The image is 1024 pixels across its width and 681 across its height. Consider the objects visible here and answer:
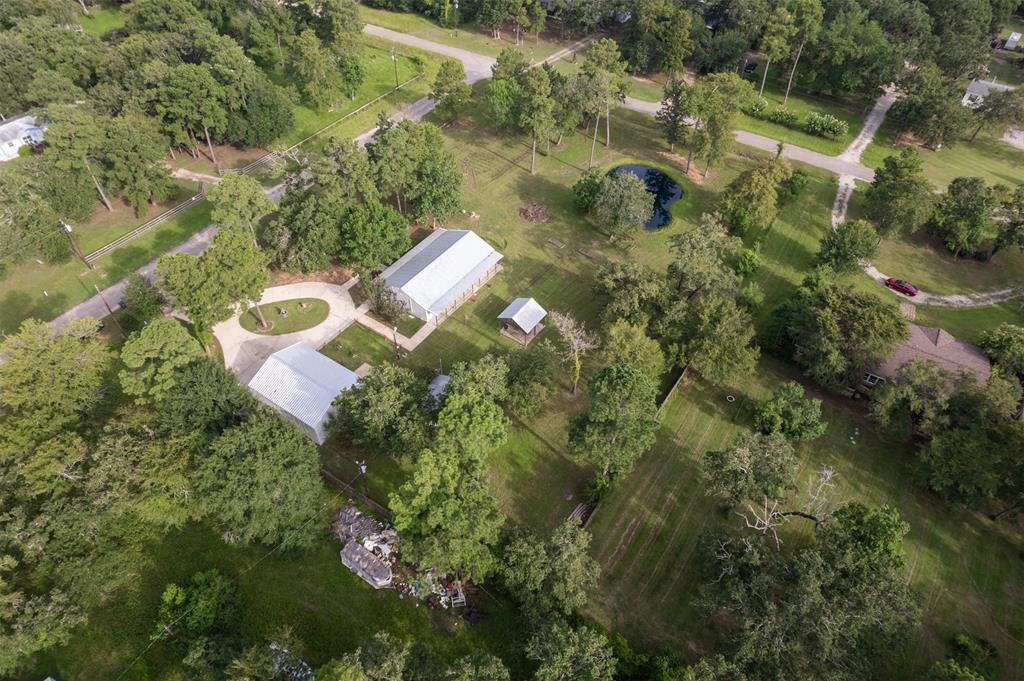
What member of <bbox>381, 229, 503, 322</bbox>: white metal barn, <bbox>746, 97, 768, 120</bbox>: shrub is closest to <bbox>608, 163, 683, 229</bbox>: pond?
<bbox>381, 229, 503, 322</bbox>: white metal barn

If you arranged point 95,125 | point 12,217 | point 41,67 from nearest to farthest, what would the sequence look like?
point 12,217, point 95,125, point 41,67

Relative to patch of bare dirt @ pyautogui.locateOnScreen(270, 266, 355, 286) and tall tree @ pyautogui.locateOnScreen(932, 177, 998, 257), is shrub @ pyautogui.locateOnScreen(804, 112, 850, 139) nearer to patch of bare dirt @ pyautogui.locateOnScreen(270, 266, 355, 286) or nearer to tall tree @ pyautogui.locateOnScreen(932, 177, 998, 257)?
tall tree @ pyautogui.locateOnScreen(932, 177, 998, 257)

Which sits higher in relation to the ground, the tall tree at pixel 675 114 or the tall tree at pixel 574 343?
the tall tree at pixel 675 114

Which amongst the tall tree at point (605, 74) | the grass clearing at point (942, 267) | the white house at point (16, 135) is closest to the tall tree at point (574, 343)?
the grass clearing at point (942, 267)

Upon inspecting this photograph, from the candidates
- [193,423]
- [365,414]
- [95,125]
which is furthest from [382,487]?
[95,125]

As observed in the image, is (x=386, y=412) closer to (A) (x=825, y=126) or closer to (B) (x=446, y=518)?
(B) (x=446, y=518)

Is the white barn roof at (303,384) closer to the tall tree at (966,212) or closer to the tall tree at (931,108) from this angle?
the tall tree at (966,212)

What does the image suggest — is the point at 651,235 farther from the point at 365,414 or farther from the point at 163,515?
the point at 163,515
